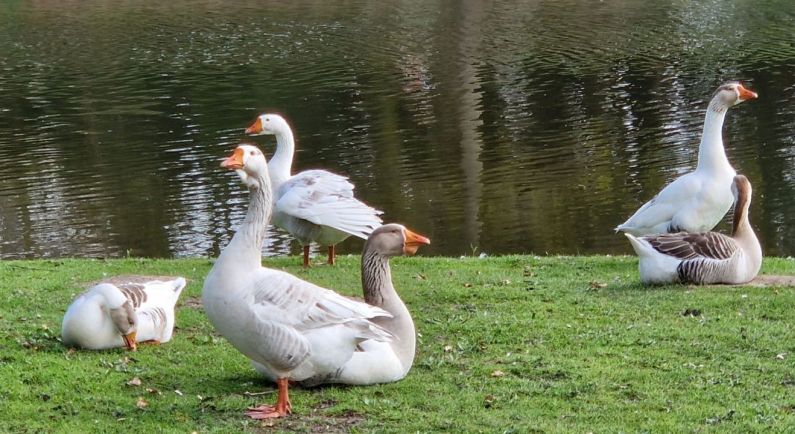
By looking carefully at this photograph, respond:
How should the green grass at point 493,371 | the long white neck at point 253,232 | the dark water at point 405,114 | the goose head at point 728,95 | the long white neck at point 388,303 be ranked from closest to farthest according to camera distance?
the green grass at point 493,371, the long white neck at point 253,232, the long white neck at point 388,303, the goose head at point 728,95, the dark water at point 405,114

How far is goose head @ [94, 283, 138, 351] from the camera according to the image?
8.60 meters

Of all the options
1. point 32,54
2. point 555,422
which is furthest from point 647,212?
point 32,54

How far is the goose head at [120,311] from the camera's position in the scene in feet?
28.2

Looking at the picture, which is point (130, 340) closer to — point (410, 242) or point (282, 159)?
point (410, 242)

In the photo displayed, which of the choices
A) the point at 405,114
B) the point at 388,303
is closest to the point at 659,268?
the point at 388,303

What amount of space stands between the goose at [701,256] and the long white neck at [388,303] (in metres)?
3.79

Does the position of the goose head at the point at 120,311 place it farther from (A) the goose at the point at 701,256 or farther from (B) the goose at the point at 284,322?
(A) the goose at the point at 701,256

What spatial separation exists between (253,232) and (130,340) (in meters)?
2.10

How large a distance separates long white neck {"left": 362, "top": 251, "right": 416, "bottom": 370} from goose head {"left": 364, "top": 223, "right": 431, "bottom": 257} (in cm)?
6

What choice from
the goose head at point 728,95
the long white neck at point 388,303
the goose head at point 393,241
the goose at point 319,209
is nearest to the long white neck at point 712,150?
the goose head at point 728,95

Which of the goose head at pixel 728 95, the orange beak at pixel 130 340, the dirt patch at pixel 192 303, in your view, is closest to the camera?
the orange beak at pixel 130 340

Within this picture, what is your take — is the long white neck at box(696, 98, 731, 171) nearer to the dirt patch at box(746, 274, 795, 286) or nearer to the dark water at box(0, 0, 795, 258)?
the dirt patch at box(746, 274, 795, 286)

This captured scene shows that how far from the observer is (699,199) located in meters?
12.3

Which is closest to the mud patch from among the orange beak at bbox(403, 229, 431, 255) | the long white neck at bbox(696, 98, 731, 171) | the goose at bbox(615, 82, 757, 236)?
the goose at bbox(615, 82, 757, 236)
